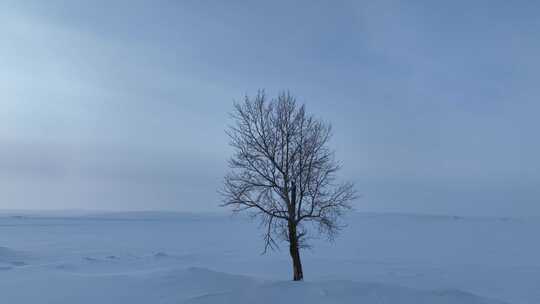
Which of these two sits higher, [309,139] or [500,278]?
[309,139]

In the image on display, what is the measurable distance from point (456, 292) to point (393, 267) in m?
13.9

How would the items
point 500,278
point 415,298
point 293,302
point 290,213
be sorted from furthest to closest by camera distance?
point 500,278 < point 290,213 < point 415,298 < point 293,302

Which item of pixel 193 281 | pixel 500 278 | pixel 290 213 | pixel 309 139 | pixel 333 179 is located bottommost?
pixel 500 278

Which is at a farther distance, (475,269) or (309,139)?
(475,269)

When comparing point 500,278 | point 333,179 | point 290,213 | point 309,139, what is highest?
point 309,139

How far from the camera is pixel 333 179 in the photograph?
55.0ft

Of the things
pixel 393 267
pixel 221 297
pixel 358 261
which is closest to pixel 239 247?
pixel 358 261

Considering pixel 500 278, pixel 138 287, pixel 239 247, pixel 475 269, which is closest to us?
pixel 138 287

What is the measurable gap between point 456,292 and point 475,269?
14.6 meters

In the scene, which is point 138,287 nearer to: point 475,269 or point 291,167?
point 291,167

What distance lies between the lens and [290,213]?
1603 cm

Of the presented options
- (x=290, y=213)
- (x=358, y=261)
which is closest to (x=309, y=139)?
(x=290, y=213)

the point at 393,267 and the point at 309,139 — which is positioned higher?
the point at 309,139

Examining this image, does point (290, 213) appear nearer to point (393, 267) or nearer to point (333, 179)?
point (333, 179)
